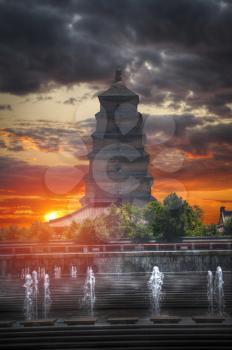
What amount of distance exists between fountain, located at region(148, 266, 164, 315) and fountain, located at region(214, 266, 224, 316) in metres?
3.08

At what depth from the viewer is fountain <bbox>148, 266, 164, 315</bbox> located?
105ft

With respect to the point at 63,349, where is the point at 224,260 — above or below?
above

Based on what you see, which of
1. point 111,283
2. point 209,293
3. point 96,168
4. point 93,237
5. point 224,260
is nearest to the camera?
point 209,293

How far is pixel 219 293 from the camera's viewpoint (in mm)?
33438

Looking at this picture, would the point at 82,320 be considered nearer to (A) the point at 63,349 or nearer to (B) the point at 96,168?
(A) the point at 63,349

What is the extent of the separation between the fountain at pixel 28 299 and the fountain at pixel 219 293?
9562mm

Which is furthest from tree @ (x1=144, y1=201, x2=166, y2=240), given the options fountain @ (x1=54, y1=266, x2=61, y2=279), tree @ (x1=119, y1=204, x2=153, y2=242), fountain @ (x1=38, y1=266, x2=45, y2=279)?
fountain @ (x1=38, y1=266, x2=45, y2=279)

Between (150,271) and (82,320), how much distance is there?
56.8ft

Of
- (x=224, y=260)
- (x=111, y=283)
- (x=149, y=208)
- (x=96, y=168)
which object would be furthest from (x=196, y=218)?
(x=111, y=283)

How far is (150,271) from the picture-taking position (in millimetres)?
41438

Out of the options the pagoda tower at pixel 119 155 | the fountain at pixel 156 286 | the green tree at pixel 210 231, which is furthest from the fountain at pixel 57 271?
the pagoda tower at pixel 119 155

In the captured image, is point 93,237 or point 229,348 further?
point 93,237

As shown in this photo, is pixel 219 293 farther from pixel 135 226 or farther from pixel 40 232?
pixel 40 232

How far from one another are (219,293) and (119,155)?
5265cm
